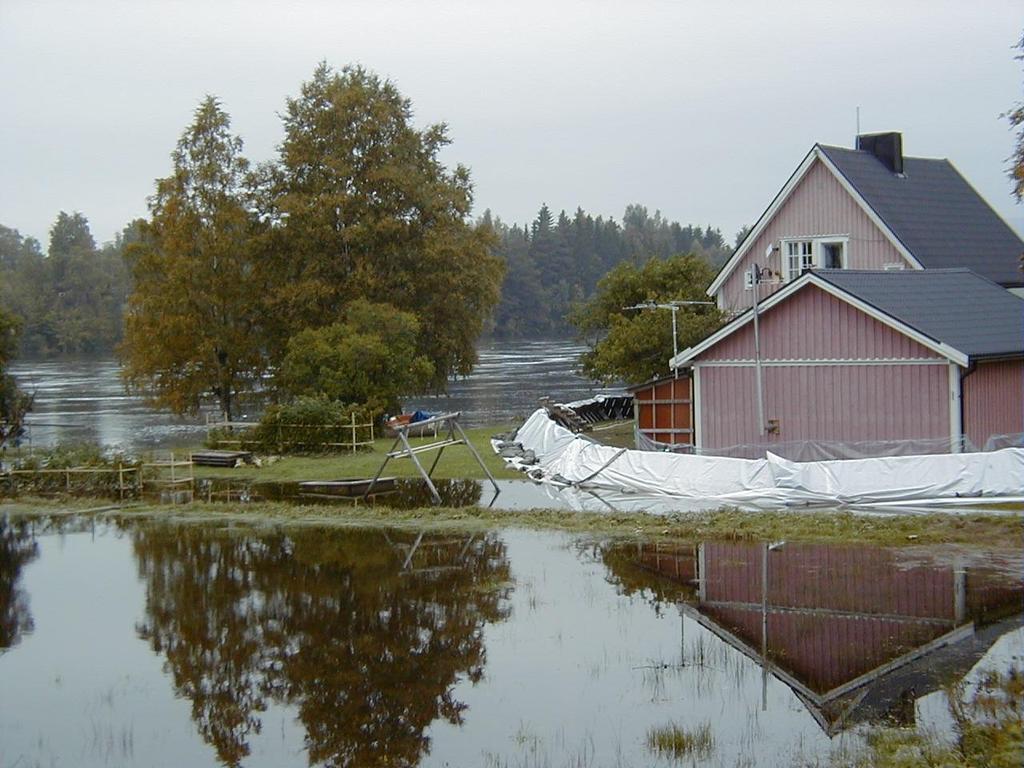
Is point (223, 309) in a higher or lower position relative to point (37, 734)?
higher

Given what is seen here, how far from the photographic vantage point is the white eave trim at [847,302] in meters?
24.4

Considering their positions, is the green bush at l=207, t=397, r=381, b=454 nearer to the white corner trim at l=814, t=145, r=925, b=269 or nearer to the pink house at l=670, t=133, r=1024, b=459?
the pink house at l=670, t=133, r=1024, b=459

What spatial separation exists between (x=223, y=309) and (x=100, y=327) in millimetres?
80956

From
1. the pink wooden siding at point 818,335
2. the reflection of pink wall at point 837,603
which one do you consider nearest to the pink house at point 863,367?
the pink wooden siding at point 818,335

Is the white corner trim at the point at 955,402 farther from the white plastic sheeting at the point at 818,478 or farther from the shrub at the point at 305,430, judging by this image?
the shrub at the point at 305,430

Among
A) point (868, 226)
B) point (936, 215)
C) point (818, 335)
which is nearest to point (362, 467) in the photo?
point (818, 335)

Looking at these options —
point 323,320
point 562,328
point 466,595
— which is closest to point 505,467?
point 466,595

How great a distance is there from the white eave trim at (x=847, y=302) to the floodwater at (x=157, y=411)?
22.6 meters

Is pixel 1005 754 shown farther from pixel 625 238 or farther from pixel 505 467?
pixel 625 238

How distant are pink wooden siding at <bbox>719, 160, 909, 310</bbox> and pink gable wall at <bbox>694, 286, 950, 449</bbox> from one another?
9.17 metres

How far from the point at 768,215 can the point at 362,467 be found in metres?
14.6

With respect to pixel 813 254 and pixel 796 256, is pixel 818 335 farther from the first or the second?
pixel 796 256

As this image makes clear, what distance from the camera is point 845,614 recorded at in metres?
15.1

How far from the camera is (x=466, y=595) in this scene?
1762cm
